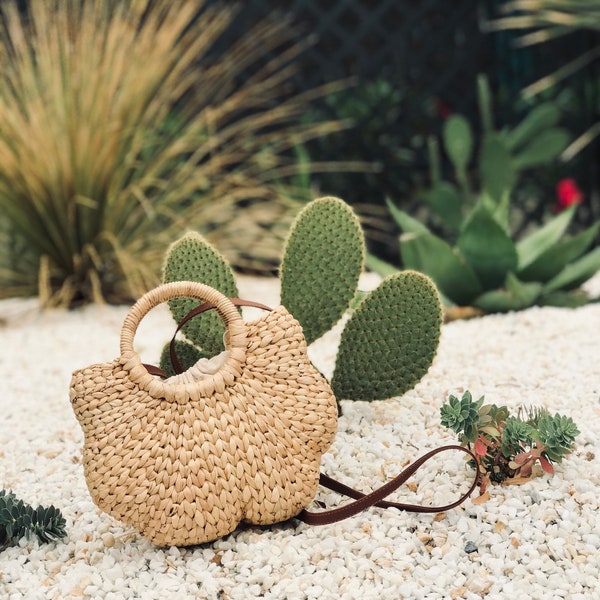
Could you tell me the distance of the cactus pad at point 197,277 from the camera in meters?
1.55

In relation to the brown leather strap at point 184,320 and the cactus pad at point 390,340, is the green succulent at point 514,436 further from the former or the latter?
the brown leather strap at point 184,320

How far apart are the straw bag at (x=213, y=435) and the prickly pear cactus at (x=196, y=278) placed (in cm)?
21

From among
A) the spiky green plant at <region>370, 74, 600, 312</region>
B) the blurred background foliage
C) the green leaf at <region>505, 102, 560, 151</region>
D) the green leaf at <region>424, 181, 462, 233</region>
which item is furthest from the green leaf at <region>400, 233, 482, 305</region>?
the green leaf at <region>505, 102, 560, 151</region>

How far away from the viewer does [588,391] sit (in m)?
1.72

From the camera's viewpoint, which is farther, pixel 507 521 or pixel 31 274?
pixel 31 274

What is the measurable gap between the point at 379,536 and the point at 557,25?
3.36 metres

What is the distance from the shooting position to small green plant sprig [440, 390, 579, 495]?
134 centimetres

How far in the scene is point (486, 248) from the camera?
7.91ft

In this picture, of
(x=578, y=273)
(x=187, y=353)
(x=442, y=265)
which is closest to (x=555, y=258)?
(x=578, y=273)

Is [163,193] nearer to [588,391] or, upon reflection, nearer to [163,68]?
[163,68]

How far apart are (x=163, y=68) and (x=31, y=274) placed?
3.15 ft

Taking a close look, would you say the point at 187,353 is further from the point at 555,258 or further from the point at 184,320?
the point at 555,258

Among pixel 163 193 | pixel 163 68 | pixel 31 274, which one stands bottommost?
pixel 31 274

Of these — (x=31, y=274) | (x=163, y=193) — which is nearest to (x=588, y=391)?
(x=163, y=193)
